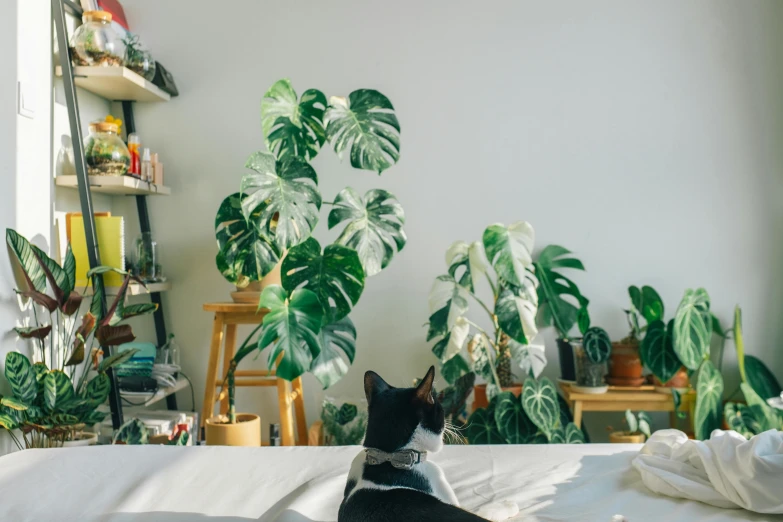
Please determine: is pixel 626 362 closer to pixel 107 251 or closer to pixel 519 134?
pixel 519 134

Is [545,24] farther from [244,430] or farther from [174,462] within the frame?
[174,462]

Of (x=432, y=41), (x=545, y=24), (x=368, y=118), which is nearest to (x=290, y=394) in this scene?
(x=368, y=118)

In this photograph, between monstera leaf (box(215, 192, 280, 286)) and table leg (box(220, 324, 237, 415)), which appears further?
table leg (box(220, 324, 237, 415))

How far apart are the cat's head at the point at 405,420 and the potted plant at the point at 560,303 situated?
182 centimetres

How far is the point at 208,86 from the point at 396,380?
1620 millimetres

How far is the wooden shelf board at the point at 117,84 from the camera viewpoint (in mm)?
2633

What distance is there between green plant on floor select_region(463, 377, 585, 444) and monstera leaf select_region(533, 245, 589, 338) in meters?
0.38

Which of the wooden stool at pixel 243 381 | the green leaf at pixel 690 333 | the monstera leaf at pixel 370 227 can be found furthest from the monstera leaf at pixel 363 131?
the green leaf at pixel 690 333

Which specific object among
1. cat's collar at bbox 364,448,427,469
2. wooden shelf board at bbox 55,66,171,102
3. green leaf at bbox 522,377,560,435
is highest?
wooden shelf board at bbox 55,66,171,102

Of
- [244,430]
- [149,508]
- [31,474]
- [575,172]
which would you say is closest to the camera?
[149,508]

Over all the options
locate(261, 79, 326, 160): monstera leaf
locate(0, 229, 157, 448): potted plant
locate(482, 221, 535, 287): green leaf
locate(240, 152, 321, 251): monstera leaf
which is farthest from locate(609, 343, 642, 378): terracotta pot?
locate(0, 229, 157, 448): potted plant

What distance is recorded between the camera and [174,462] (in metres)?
1.49

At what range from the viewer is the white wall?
9.84 ft

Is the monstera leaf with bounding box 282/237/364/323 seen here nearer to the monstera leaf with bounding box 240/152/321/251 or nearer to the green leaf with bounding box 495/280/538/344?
the monstera leaf with bounding box 240/152/321/251
